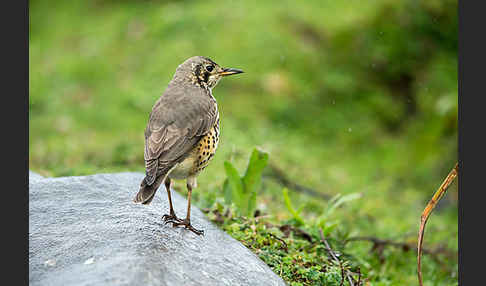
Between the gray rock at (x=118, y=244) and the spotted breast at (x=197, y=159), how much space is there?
1.09 feet

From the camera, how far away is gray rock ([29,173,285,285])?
10.3ft

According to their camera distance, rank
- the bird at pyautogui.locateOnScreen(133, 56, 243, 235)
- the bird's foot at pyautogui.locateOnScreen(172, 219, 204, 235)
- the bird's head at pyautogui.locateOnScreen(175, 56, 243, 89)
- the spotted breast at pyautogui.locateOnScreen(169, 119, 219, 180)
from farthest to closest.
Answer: the bird's head at pyautogui.locateOnScreen(175, 56, 243, 89)
the spotted breast at pyautogui.locateOnScreen(169, 119, 219, 180)
the bird's foot at pyautogui.locateOnScreen(172, 219, 204, 235)
the bird at pyautogui.locateOnScreen(133, 56, 243, 235)

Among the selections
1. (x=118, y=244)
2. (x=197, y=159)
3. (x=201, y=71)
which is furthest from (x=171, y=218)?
(x=201, y=71)

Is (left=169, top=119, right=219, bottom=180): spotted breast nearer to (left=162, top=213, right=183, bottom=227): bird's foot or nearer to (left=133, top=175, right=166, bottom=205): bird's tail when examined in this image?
(left=162, top=213, right=183, bottom=227): bird's foot

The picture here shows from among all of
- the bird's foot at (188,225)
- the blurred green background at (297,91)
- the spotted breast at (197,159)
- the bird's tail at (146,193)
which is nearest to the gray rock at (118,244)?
the bird's foot at (188,225)

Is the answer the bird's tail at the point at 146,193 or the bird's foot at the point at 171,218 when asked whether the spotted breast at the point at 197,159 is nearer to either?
the bird's foot at the point at 171,218

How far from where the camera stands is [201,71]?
4.90m

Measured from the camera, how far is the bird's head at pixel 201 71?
15.9 feet

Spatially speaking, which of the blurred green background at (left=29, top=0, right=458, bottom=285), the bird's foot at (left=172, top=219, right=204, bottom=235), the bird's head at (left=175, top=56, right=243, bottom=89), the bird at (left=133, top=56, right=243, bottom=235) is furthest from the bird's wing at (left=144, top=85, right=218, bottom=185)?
the blurred green background at (left=29, top=0, right=458, bottom=285)

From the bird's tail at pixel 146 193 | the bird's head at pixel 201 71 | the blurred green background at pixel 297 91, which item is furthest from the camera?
the blurred green background at pixel 297 91

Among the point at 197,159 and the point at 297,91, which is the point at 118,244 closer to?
the point at 197,159

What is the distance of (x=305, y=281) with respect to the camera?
4.32 metres

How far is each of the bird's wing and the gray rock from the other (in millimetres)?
399

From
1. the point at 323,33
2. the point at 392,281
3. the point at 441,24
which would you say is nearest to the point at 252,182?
the point at 392,281
